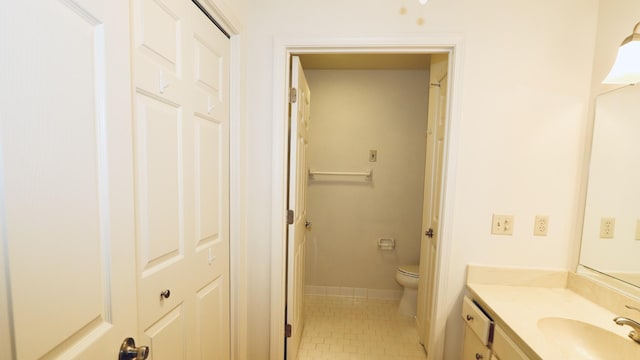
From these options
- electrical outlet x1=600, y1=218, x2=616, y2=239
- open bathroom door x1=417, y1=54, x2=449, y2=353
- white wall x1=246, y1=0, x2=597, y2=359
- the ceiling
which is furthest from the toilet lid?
the ceiling

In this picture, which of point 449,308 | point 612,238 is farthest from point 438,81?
point 449,308

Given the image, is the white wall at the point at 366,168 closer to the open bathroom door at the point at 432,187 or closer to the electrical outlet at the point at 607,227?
the open bathroom door at the point at 432,187

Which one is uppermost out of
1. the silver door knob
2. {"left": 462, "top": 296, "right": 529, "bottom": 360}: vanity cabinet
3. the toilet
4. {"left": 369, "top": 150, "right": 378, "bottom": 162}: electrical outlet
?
{"left": 369, "top": 150, "right": 378, "bottom": 162}: electrical outlet

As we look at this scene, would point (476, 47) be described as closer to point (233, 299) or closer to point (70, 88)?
point (70, 88)

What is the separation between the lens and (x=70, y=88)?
54 centimetres

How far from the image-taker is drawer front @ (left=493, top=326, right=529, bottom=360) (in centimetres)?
95

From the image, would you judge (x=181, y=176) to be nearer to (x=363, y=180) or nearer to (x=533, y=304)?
(x=533, y=304)

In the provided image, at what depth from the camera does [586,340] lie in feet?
3.42

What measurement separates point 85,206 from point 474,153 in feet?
5.34

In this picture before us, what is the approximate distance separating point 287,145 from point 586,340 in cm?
163

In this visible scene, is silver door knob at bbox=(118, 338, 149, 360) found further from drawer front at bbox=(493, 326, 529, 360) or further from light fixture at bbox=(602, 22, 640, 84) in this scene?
light fixture at bbox=(602, 22, 640, 84)

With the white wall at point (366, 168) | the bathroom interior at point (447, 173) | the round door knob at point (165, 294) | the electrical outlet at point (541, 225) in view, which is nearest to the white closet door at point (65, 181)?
the bathroom interior at point (447, 173)

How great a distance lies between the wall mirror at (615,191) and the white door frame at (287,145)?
662 millimetres

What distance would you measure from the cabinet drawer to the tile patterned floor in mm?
862
